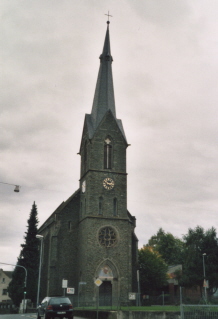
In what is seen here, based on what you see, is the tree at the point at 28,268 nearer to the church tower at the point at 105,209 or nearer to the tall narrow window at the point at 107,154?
the church tower at the point at 105,209

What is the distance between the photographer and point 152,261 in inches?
2650

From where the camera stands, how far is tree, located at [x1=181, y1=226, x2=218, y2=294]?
58375 mm

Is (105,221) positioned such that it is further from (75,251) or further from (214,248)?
(214,248)

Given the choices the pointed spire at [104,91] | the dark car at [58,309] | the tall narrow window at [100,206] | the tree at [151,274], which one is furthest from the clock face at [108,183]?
the tree at [151,274]

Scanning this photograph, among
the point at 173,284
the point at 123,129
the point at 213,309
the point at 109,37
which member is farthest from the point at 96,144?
the point at 173,284

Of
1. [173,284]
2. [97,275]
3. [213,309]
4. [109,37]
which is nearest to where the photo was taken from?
[213,309]

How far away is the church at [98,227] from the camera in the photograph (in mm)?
42797

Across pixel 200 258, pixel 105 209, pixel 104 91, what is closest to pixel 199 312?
pixel 105 209

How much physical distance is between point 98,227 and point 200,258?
76.6 feet

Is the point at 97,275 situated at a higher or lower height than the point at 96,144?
lower

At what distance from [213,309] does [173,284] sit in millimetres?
60652

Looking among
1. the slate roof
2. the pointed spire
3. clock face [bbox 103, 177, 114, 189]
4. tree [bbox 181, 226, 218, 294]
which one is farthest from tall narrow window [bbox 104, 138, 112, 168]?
tree [bbox 181, 226, 218, 294]

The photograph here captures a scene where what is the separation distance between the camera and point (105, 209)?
148ft

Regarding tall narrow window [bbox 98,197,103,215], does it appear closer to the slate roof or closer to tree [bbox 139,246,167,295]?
the slate roof
